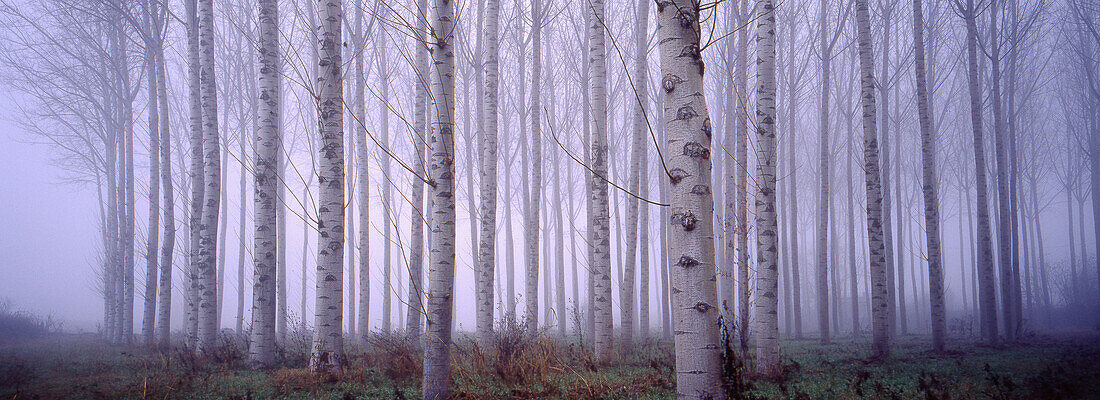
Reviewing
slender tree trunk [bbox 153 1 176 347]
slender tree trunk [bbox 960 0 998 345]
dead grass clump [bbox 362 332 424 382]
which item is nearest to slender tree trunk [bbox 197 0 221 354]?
dead grass clump [bbox 362 332 424 382]

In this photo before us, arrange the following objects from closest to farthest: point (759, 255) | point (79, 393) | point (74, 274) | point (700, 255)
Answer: point (700, 255) < point (79, 393) < point (759, 255) < point (74, 274)

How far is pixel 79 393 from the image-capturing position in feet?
17.5

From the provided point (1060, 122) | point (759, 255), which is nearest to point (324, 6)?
point (759, 255)

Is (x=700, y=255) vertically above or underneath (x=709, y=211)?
underneath

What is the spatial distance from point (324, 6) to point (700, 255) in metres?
5.58

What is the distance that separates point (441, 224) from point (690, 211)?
2157mm

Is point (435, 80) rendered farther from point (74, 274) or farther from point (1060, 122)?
point (74, 274)

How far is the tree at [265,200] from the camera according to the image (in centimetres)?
691

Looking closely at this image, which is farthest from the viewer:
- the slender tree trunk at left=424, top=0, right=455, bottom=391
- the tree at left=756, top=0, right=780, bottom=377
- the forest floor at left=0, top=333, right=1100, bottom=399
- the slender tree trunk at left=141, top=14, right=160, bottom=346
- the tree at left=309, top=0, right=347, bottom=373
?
the slender tree trunk at left=141, top=14, right=160, bottom=346

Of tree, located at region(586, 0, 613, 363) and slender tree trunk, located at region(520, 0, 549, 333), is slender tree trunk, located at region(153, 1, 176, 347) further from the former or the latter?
tree, located at region(586, 0, 613, 363)

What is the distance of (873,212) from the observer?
9039mm

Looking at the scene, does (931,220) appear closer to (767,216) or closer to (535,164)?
(767,216)

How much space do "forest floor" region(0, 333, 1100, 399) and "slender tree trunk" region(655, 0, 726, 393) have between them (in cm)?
134

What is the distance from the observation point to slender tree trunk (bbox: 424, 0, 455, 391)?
417cm
